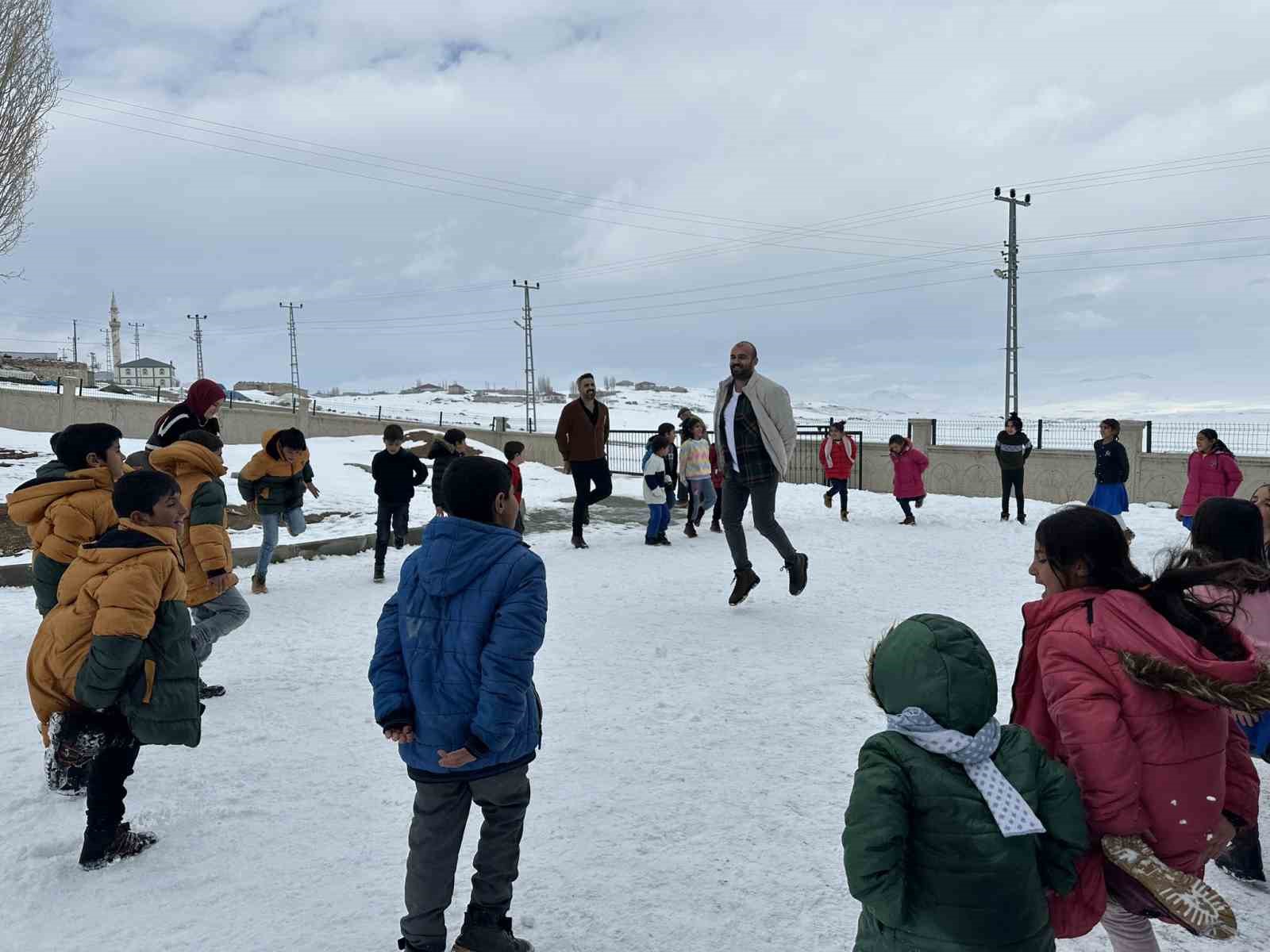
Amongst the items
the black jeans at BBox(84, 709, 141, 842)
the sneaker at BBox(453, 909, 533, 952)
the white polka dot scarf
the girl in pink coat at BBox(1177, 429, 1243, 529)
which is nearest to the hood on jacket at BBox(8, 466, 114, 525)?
the black jeans at BBox(84, 709, 141, 842)

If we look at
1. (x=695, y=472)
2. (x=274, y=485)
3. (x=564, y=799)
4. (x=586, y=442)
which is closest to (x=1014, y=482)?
(x=695, y=472)

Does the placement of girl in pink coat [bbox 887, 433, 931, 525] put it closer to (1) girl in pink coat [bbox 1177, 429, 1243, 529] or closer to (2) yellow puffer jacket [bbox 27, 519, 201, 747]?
(1) girl in pink coat [bbox 1177, 429, 1243, 529]

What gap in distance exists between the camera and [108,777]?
10.7ft

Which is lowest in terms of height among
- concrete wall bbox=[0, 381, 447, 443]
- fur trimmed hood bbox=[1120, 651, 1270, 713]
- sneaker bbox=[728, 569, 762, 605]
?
sneaker bbox=[728, 569, 762, 605]

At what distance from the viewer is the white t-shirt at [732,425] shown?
7.07m

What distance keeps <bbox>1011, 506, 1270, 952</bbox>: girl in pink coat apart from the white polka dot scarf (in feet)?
0.98

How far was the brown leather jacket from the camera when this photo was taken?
10.6 m

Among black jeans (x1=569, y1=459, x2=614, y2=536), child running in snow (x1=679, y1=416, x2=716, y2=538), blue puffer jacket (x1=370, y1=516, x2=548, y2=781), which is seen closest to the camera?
blue puffer jacket (x1=370, y1=516, x2=548, y2=781)

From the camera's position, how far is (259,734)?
4605mm

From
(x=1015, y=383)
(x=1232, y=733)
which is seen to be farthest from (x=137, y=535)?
(x=1015, y=383)

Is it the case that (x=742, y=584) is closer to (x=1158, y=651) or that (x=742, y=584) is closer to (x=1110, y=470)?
(x=1158, y=651)

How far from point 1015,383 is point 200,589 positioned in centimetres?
3542

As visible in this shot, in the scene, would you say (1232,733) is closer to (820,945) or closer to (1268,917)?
(1268,917)

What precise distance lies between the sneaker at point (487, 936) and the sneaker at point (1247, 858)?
251cm
